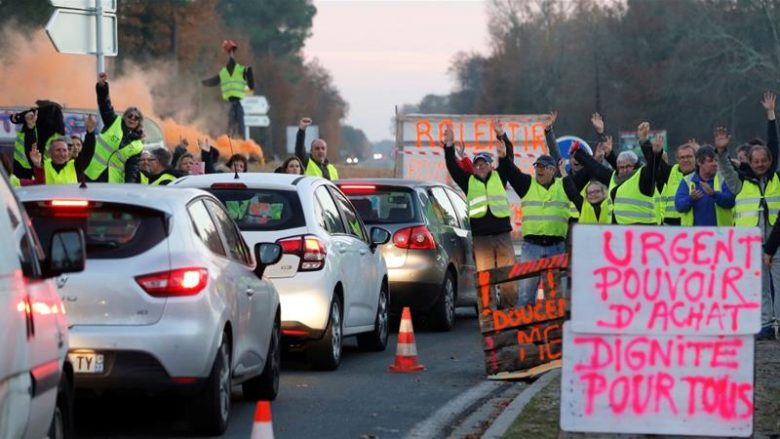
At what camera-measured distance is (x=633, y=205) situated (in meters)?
16.6

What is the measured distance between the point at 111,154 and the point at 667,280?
10.0 metres

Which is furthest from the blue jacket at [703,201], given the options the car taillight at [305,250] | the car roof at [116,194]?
the car roof at [116,194]

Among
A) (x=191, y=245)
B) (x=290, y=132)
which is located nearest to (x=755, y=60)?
(x=290, y=132)

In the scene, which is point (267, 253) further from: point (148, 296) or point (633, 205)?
point (633, 205)

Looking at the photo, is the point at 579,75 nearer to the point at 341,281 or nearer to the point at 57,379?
the point at 341,281

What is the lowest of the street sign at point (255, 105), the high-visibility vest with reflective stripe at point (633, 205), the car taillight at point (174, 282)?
the car taillight at point (174, 282)

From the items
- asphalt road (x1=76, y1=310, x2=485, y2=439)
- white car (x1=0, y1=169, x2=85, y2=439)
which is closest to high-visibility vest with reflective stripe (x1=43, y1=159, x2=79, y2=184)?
asphalt road (x1=76, y1=310, x2=485, y2=439)

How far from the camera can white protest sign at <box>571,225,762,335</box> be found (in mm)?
8547

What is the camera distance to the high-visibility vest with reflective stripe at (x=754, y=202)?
16.3 m

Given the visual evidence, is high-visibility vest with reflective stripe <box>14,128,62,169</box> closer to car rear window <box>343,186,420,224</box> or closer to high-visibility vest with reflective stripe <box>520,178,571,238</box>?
car rear window <box>343,186,420,224</box>

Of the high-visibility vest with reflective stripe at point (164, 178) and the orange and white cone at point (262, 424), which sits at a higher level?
the high-visibility vest with reflective stripe at point (164, 178)

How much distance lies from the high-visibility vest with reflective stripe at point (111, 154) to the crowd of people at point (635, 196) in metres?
3.57

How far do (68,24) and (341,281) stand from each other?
592 centimetres

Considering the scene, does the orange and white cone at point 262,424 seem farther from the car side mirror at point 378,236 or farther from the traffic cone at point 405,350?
the car side mirror at point 378,236
